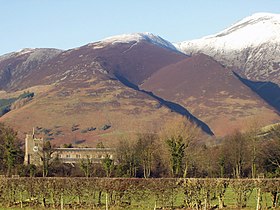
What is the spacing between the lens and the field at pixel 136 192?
4225 cm

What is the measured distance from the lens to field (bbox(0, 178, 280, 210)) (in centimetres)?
4225

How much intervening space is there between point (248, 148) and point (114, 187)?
48.2 meters

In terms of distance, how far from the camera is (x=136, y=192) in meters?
43.4

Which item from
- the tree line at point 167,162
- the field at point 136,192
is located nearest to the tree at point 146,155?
Result: the tree line at point 167,162

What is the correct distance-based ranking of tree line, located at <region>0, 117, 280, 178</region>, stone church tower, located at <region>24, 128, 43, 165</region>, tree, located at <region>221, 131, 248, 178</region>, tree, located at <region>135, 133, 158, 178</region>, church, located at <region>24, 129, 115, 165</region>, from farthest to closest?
stone church tower, located at <region>24, 128, 43, 165</region> → church, located at <region>24, 129, 115, 165</region> → tree, located at <region>135, 133, 158, 178</region> → tree, located at <region>221, 131, 248, 178</region> → tree line, located at <region>0, 117, 280, 178</region>

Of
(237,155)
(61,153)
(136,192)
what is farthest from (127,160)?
(136,192)

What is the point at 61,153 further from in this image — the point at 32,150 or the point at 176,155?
the point at 176,155

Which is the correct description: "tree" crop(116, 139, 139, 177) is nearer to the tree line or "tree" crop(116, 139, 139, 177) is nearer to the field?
the tree line

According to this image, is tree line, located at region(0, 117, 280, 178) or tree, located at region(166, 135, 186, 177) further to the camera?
tree line, located at region(0, 117, 280, 178)

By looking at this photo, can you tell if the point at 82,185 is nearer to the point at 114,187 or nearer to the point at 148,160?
the point at 114,187

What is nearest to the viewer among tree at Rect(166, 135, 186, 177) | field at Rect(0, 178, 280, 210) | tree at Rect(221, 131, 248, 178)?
field at Rect(0, 178, 280, 210)

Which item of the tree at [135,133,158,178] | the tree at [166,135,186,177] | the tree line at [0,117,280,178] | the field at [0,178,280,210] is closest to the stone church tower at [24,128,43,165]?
the tree line at [0,117,280,178]

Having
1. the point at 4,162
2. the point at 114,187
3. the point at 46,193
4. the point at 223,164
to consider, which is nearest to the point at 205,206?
the point at 114,187

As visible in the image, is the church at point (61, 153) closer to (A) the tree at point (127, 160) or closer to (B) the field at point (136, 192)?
(A) the tree at point (127, 160)
